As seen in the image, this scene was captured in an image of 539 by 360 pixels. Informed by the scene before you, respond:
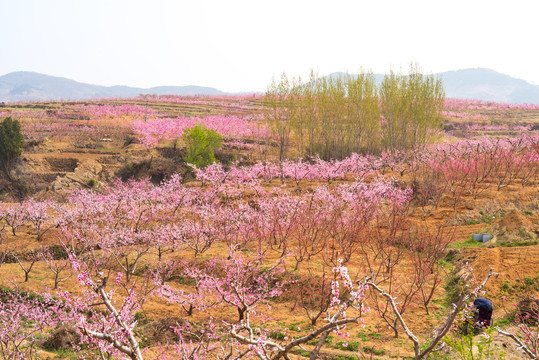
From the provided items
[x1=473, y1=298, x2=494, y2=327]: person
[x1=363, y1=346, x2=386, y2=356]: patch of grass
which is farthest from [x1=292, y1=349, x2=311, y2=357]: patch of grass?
[x1=473, y1=298, x2=494, y2=327]: person

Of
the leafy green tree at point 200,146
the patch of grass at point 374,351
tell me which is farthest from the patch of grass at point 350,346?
the leafy green tree at point 200,146

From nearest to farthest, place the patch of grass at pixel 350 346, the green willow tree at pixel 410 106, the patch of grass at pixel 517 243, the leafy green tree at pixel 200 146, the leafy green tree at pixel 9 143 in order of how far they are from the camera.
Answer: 1. the patch of grass at pixel 350 346
2. the patch of grass at pixel 517 243
3. the leafy green tree at pixel 200 146
4. the leafy green tree at pixel 9 143
5. the green willow tree at pixel 410 106

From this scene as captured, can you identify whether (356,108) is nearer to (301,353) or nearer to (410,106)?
(410,106)

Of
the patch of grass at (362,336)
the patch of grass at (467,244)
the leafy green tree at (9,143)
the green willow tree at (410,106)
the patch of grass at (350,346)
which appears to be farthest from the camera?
the green willow tree at (410,106)

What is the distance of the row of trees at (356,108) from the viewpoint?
34281mm

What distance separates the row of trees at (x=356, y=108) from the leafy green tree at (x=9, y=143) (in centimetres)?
2079

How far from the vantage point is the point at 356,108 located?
117 feet

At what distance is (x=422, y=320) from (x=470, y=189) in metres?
12.7

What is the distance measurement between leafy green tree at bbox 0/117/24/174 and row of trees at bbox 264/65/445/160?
68.2 ft

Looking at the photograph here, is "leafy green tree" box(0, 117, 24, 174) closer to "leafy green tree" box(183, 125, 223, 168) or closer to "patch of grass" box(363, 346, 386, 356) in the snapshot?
"leafy green tree" box(183, 125, 223, 168)

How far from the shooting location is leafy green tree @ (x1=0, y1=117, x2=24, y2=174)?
105 feet

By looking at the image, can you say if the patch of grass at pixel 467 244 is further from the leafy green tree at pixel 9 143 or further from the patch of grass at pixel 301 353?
the leafy green tree at pixel 9 143

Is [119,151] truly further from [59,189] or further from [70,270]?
[70,270]

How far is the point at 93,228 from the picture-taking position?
15.3 meters
